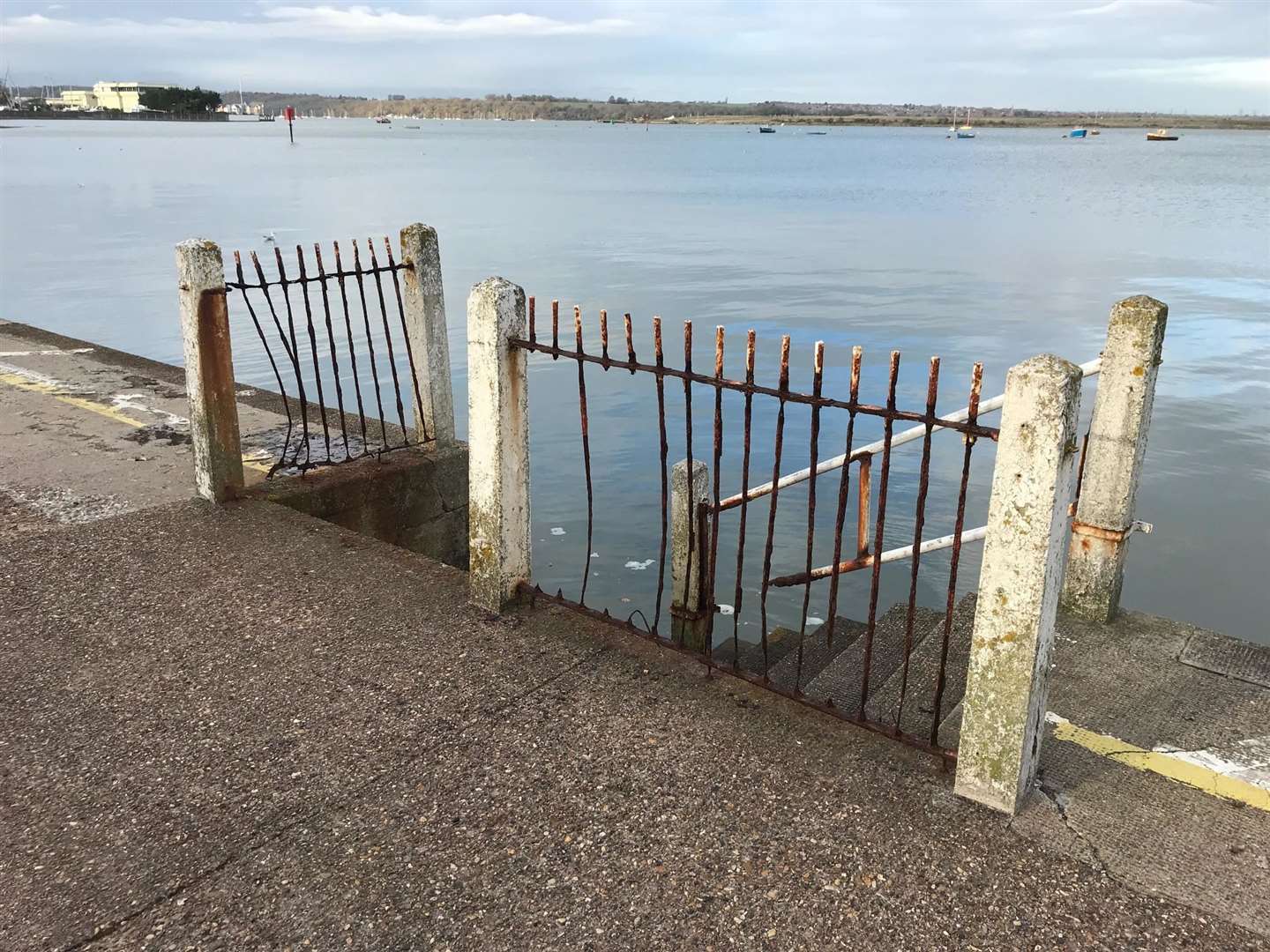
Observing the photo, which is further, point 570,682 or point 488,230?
point 488,230

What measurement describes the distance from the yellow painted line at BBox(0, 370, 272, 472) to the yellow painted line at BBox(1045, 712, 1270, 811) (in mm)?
5415

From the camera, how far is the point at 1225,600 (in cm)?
1008

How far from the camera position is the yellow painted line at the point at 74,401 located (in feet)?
24.2

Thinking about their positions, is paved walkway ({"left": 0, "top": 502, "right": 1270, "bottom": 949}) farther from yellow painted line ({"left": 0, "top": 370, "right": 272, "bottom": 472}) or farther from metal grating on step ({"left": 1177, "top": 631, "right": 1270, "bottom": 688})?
yellow painted line ({"left": 0, "top": 370, "right": 272, "bottom": 472})

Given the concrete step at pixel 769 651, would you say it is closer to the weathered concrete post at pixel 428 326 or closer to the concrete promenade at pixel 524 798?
the concrete promenade at pixel 524 798

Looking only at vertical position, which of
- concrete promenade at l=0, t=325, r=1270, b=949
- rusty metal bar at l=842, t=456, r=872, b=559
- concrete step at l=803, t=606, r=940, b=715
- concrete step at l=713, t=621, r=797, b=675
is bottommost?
concrete step at l=713, t=621, r=797, b=675

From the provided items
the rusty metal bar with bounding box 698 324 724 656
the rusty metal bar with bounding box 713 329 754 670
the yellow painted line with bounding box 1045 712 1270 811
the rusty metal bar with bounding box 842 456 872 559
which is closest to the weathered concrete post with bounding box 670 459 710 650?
the rusty metal bar with bounding box 698 324 724 656

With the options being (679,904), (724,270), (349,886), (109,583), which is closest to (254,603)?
(109,583)

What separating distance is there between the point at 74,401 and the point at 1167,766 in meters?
8.77

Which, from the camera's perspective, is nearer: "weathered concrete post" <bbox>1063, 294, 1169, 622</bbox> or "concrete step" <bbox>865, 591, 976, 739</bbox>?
"concrete step" <bbox>865, 591, 976, 739</bbox>

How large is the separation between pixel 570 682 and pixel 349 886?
53.4 inches

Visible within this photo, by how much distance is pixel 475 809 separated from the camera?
3.54 metres

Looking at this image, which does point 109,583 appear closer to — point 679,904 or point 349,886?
point 349,886

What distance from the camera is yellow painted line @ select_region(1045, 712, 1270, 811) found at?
11.9 feet
